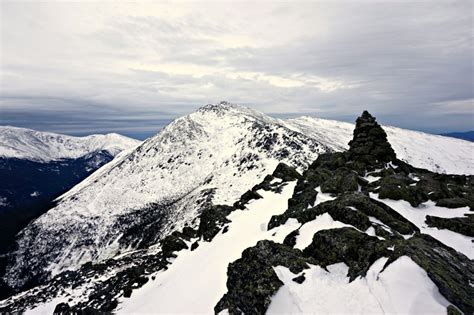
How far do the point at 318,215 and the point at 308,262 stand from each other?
7714mm

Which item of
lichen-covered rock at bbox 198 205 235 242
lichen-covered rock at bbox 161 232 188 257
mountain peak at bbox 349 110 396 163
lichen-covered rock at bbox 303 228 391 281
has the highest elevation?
mountain peak at bbox 349 110 396 163

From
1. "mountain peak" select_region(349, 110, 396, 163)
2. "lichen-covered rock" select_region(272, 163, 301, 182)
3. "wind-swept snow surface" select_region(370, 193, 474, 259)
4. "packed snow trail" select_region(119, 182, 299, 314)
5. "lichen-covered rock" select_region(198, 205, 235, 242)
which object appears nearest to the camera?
"wind-swept snow surface" select_region(370, 193, 474, 259)

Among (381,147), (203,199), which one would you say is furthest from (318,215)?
(203,199)

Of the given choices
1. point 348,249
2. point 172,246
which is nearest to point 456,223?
point 348,249

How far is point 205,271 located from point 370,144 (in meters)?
32.1

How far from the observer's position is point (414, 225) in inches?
1014

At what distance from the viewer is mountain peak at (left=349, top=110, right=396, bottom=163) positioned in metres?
45.3

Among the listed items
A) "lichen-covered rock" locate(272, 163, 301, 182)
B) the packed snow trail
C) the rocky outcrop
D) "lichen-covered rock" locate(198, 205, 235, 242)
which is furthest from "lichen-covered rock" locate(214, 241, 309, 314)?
"lichen-covered rock" locate(272, 163, 301, 182)

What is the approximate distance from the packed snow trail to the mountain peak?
14.0 meters

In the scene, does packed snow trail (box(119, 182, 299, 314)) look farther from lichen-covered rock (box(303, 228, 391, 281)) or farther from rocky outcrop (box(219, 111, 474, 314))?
lichen-covered rock (box(303, 228, 391, 281))

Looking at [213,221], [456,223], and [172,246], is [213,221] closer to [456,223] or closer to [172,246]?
[172,246]

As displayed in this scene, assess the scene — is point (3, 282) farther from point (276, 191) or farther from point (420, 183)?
point (420, 183)

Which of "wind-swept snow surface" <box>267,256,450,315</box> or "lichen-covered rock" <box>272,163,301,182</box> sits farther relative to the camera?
"lichen-covered rock" <box>272,163,301,182</box>

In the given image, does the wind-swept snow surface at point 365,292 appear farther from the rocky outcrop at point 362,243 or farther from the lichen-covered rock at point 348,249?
the lichen-covered rock at point 348,249
